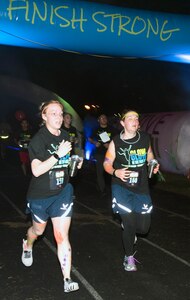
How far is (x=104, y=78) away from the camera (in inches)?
1238

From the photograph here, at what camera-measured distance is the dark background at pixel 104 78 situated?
22.8 m

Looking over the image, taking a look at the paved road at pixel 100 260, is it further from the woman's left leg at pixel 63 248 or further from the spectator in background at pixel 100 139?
the spectator in background at pixel 100 139

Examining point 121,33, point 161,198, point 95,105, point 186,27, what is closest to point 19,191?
point 161,198

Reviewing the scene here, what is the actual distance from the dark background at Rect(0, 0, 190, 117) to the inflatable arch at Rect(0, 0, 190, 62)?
8.75 meters

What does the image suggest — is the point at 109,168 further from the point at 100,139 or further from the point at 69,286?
the point at 100,139

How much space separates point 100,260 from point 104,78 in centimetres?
2722

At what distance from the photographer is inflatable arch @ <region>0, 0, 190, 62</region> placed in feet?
28.9

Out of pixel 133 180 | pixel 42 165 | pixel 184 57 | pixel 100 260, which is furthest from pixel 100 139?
pixel 42 165

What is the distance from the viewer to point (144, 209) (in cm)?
477

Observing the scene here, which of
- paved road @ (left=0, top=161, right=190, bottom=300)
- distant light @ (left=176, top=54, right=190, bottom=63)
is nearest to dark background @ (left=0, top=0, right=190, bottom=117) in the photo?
distant light @ (left=176, top=54, right=190, bottom=63)

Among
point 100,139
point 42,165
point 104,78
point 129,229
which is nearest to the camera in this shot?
point 42,165

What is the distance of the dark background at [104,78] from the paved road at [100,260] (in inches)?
489

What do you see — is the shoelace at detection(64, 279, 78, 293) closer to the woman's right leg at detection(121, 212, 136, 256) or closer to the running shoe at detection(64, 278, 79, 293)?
the running shoe at detection(64, 278, 79, 293)

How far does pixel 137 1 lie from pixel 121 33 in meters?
1.81
